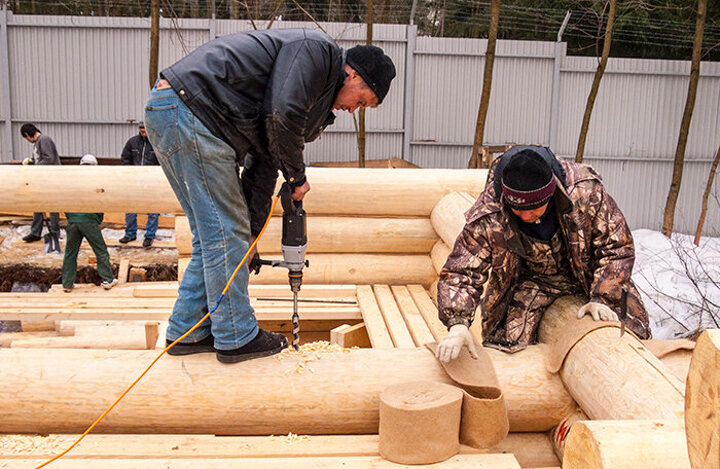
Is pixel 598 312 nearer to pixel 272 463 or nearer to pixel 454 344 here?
pixel 454 344

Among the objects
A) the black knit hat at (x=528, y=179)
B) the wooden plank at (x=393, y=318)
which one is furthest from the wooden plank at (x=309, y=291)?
the black knit hat at (x=528, y=179)

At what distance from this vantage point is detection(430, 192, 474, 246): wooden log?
16.4 ft

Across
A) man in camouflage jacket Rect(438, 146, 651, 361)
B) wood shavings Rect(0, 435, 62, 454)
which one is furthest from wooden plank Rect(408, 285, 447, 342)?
wood shavings Rect(0, 435, 62, 454)

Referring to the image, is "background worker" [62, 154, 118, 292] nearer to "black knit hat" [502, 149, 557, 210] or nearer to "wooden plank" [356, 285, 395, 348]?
"wooden plank" [356, 285, 395, 348]

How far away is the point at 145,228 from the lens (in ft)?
35.2

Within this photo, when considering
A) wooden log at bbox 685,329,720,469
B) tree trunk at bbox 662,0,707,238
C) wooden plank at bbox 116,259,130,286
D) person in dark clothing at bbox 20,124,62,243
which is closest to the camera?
wooden log at bbox 685,329,720,469

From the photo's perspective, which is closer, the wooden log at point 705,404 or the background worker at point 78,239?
the wooden log at point 705,404

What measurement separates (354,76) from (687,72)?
12.7m

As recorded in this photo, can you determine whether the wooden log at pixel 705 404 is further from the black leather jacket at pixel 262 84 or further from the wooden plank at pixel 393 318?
the wooden plank at pixel 393 318

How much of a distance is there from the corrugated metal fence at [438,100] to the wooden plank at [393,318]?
7788 millimetres

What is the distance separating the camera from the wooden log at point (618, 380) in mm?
2346

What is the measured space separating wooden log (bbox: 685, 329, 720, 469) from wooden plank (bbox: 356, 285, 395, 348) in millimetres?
3013

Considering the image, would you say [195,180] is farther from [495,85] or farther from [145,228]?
[495,85]

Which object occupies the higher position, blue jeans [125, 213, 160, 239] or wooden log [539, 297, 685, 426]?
wooden log [539, 297, 685, 426]
